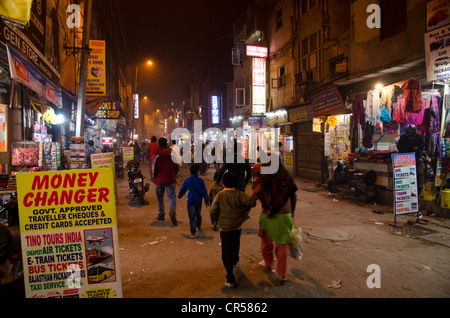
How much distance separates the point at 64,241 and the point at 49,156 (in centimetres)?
641

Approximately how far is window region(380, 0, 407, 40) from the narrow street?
6.17 metres

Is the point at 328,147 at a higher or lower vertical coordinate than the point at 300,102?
lower

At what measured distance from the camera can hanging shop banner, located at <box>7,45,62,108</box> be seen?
5758 millimetres

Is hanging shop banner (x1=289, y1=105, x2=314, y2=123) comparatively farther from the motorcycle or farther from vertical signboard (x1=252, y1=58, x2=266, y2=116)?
the motorcycle

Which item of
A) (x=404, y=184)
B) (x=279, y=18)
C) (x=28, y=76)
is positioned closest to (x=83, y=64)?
(x=28, y=76)

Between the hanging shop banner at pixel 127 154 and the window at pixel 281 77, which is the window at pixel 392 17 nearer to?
the window at pixel 281 77

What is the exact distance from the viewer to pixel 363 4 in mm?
10555

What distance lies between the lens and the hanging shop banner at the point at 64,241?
322 cm

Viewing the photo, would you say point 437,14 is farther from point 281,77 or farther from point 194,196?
point 281,77

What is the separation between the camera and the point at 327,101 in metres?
12.7

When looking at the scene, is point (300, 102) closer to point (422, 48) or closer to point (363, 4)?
point (363, 4)
